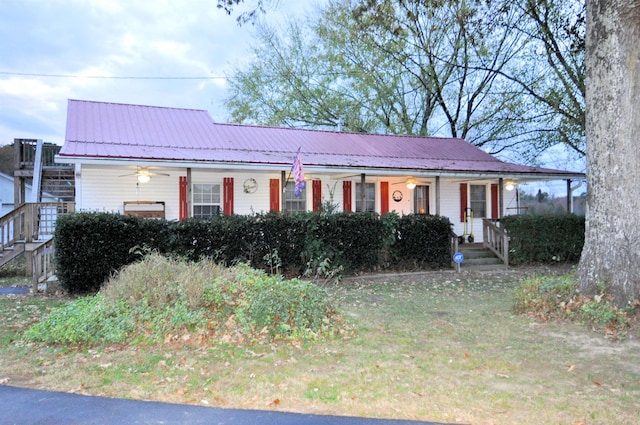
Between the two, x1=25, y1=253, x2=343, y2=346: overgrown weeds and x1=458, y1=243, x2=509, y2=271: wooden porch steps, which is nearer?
x1=25, y1=253, x2=343, y2=346: overgrown weeds

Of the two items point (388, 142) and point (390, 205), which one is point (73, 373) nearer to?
point (390, 205)

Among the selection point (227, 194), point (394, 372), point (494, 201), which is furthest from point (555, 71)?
point (394, 372)

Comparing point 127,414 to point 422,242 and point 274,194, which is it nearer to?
point 422,242

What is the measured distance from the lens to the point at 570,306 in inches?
250

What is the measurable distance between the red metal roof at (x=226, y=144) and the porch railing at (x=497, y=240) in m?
1.99

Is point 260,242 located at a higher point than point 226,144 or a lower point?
lower

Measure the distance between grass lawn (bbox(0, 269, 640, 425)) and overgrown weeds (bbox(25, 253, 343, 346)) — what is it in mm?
237

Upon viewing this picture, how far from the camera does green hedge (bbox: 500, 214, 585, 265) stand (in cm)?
1288

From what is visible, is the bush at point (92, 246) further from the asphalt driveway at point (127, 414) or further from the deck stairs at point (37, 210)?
the asphalt driveway at point (127, 414)

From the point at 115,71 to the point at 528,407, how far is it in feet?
80.7

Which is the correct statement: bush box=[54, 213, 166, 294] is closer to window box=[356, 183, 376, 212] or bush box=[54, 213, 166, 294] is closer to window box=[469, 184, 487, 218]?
window box=[356, 183, 376, 212]

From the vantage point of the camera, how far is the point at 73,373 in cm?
422

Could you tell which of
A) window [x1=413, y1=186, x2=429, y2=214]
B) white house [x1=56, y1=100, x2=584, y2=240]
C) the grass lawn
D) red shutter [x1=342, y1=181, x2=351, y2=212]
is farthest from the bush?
window [x1=413, y1=186, x2=429, y2=214]

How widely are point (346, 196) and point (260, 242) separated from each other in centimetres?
576
